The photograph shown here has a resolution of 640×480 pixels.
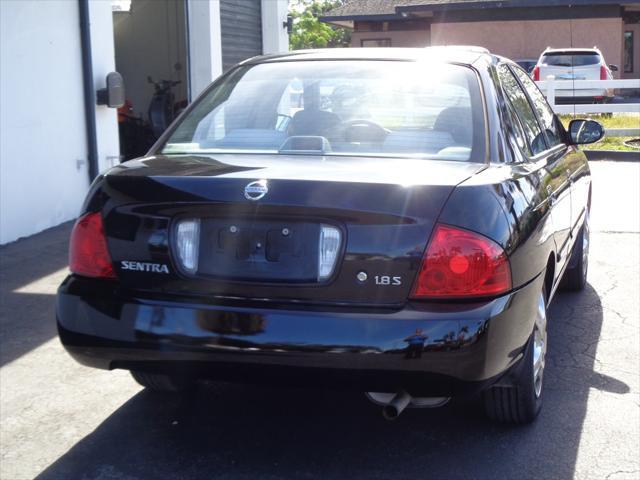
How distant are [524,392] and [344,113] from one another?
4.80 feet

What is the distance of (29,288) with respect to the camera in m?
6.81

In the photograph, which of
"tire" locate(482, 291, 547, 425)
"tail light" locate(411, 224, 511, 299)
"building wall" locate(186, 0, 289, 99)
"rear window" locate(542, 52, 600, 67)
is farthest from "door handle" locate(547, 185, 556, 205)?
"rear window" locate(542, 52, 600, 67)

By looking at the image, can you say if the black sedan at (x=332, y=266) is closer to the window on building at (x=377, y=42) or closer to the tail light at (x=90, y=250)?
the tail light at (x=90, y=250)

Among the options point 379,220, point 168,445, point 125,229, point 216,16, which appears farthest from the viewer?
point 216,16

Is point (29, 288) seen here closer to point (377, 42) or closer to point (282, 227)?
point (282, 227)

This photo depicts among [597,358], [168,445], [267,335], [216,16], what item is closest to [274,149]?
[267,335]

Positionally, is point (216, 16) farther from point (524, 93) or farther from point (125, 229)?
point (125, 229)

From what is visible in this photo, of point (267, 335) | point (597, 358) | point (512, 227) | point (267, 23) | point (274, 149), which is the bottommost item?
point (597, 358)

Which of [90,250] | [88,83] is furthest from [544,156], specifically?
[88,83]

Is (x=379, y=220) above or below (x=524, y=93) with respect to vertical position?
below

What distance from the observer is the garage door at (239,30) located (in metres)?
13.8

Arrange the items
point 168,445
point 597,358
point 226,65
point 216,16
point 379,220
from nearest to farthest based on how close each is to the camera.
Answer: point 379,220, point 168,445, point 597,358, point 216,16, point 226,65

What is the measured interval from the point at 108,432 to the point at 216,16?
31.6 feet

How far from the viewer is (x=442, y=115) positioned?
411 cm
